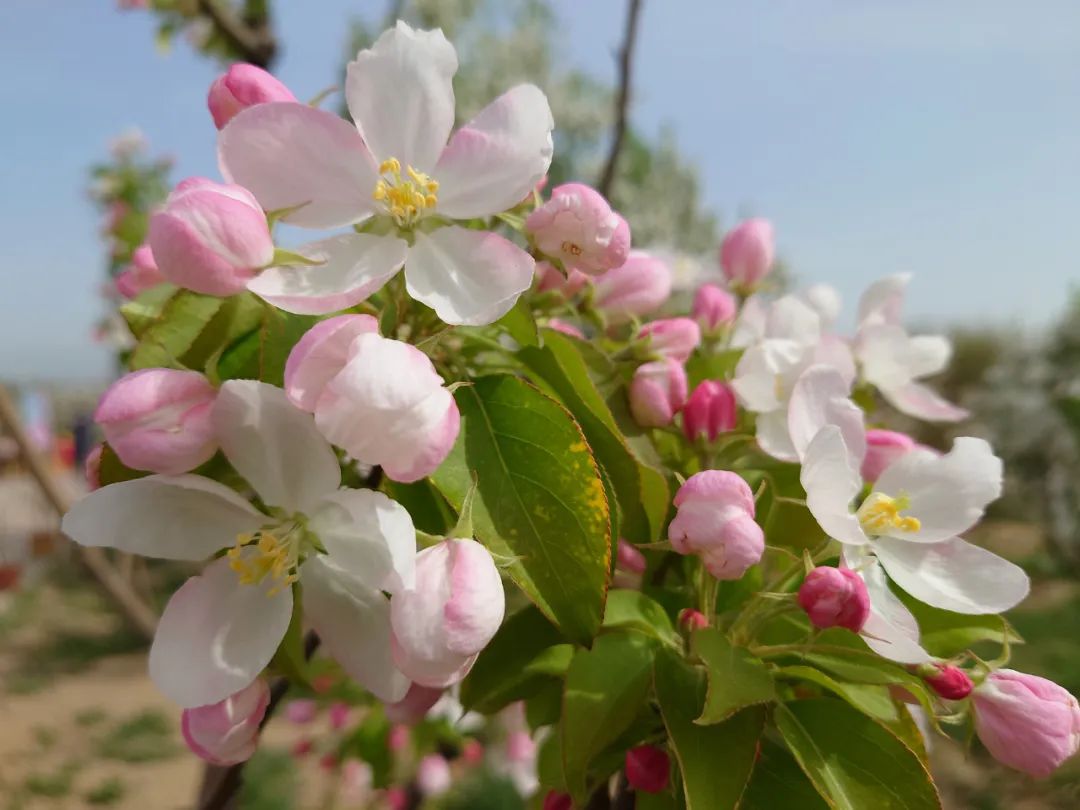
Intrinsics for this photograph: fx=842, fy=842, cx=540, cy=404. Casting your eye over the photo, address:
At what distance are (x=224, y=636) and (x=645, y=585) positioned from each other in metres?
0.37

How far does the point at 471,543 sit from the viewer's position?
51 centimetres

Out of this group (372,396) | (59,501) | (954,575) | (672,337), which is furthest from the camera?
(59,501)

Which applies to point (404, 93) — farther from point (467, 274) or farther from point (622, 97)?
point (622, 97)

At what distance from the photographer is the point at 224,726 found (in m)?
0.55

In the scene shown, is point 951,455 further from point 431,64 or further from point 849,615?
point 431,64

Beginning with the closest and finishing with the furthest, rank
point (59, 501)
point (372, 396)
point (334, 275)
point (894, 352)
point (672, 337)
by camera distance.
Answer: point (372, 396)
point (334, 275)
point (672, 337)
point (894, 352)
point (59, 501)

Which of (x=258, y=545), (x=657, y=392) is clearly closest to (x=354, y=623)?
(x=258, y=545)

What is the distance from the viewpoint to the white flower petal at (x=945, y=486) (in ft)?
2.24

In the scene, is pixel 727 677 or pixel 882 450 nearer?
pixel 727 677

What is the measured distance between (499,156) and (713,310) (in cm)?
38

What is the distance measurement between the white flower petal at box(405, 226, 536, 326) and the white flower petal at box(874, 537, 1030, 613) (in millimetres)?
361

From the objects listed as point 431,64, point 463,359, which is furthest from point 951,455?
point 431,64

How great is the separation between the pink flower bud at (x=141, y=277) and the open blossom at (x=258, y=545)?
0.27 m

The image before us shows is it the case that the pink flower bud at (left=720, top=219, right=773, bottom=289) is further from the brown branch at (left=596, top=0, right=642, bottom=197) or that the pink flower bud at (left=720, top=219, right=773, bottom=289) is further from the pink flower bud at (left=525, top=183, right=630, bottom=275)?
the brown branch at (left=596, top=0, right=642, bottom=197)
